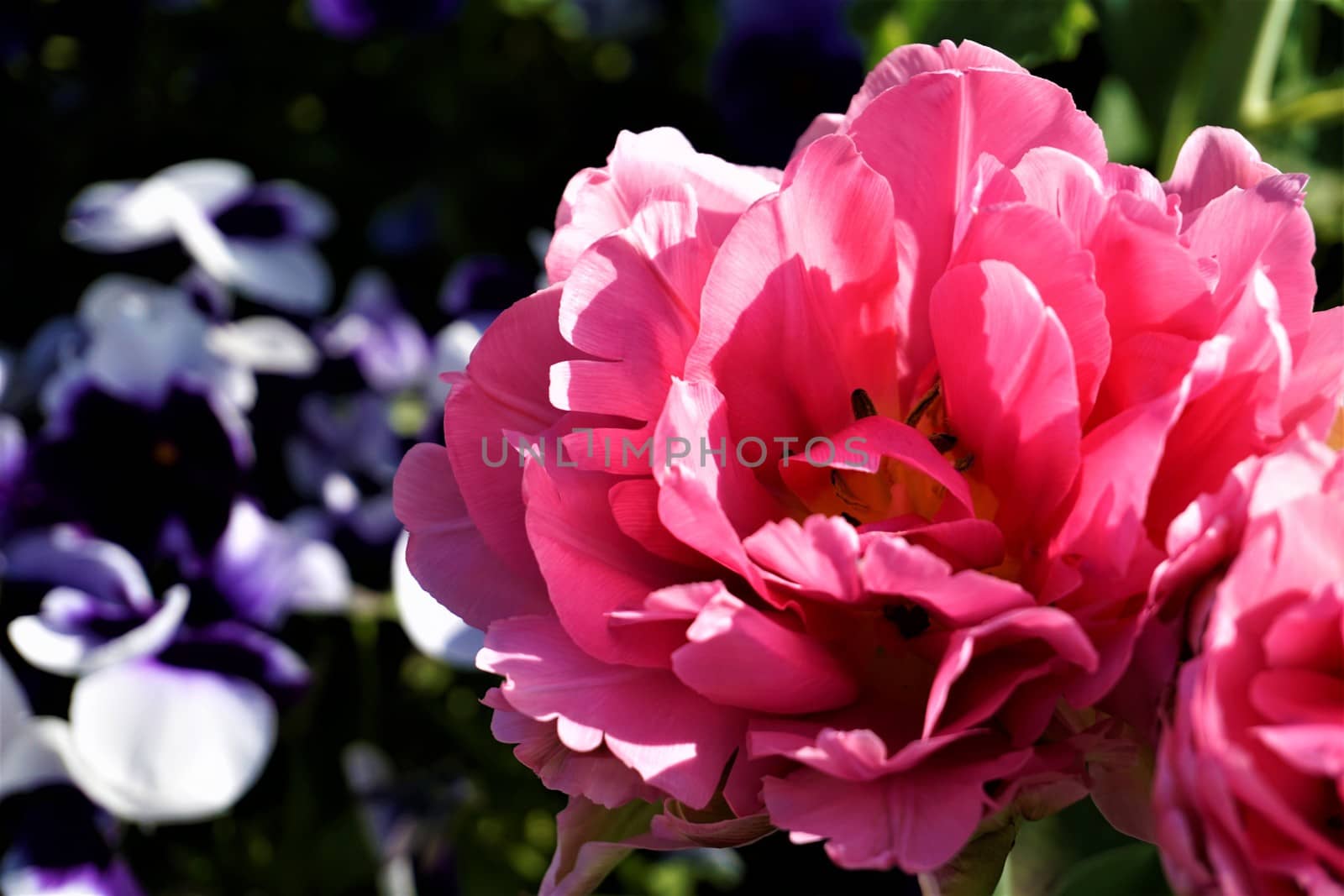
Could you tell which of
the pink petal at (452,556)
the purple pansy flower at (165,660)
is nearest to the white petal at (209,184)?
the purple pansy flower at (165,660)

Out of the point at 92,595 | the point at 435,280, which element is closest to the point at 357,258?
the point at 435,280

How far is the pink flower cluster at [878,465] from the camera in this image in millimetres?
305

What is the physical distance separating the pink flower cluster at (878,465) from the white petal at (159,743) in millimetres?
281

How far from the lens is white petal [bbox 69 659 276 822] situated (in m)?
0.60

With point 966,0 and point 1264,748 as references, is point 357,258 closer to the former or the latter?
point 966,0

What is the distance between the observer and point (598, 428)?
0.36m

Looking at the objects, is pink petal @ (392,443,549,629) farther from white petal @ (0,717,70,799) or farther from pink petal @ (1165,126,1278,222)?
white petal @ (0,717,70,799)

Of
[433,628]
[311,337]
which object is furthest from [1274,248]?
[311,337]

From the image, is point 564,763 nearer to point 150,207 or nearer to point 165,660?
point 165,660

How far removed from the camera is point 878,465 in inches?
14.1

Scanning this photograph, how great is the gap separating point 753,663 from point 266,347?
56cm

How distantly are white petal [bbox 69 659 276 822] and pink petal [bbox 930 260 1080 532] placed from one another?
392mm

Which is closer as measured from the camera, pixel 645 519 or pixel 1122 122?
pixel 645 519

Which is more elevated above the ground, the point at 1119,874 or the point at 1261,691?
the point at 1261,691
